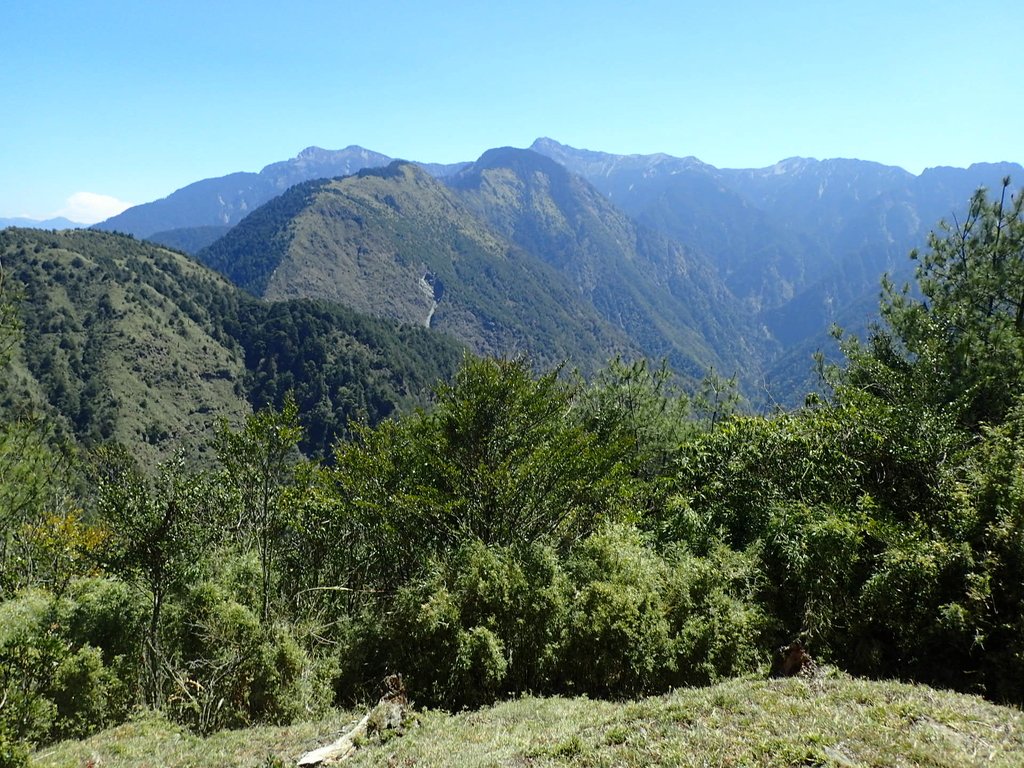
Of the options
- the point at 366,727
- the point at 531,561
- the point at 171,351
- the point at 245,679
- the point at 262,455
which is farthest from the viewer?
the point at 171,351

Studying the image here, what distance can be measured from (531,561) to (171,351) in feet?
568

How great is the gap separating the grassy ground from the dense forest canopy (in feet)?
4.77

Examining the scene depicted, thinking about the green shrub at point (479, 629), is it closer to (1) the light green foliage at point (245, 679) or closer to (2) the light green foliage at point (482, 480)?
(1) the light green foliage at point (245, 679)

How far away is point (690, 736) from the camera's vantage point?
6965 millimetres

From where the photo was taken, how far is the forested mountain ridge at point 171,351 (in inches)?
5266

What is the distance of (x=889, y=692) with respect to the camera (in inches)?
312

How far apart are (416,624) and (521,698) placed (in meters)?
2.60

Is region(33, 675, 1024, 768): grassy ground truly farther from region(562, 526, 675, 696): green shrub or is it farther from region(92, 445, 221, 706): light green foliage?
region(92, 445, 221, 706): light green foliage

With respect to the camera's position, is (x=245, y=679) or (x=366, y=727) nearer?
(x=366, y=727)

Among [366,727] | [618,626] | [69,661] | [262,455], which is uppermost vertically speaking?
[262,455]

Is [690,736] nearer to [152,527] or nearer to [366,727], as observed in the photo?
[366,727]

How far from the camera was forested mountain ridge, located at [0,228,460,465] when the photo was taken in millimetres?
133750

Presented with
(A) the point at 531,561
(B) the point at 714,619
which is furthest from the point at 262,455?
(B) the point at 714,619

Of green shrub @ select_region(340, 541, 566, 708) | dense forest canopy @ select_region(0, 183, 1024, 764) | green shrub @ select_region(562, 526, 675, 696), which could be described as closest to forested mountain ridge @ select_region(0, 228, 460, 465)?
dense forest canopy @ select_region(0, 183, 1024, 764)
